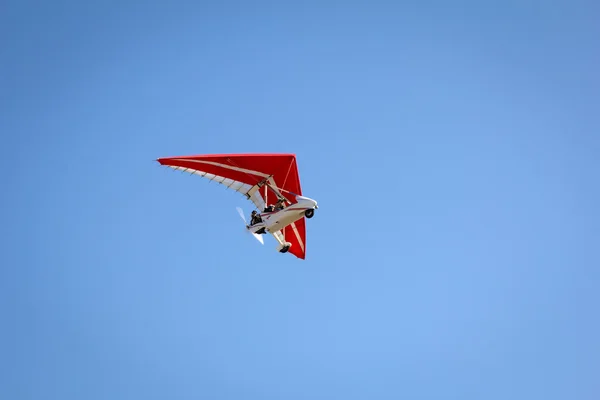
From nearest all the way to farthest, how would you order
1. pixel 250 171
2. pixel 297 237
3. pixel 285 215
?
pixel 285 215, pixel 250 171, pixel 297 237

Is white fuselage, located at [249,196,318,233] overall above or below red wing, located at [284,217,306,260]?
below

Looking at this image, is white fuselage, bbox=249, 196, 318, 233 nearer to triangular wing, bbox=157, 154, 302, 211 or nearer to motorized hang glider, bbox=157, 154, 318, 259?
motorized hang glider, bbox=157, 154, 318, 259

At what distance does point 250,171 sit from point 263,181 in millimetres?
1073

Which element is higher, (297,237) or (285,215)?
(297,237)

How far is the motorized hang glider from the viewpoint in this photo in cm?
4806

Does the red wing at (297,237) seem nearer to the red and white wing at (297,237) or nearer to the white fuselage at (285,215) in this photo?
the red and white wing at (297,237)

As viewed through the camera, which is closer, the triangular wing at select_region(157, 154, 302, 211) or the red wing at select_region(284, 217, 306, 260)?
the triangular wing at select_region(157, 154, 302, 211)

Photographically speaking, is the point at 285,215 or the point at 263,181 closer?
the point at 285,215

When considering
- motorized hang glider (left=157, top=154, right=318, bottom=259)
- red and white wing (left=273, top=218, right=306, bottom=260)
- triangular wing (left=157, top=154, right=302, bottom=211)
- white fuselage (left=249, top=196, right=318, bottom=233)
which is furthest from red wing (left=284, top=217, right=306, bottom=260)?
white fuselage (left=249, top=196, right=318, bottom=233)

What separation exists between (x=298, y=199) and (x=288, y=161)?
10.2 feet

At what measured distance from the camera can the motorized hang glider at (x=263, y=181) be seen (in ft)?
158

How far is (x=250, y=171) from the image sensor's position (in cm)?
4994

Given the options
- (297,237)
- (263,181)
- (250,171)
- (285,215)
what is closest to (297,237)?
(297,237)

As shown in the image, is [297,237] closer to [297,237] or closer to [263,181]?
[297,237]
